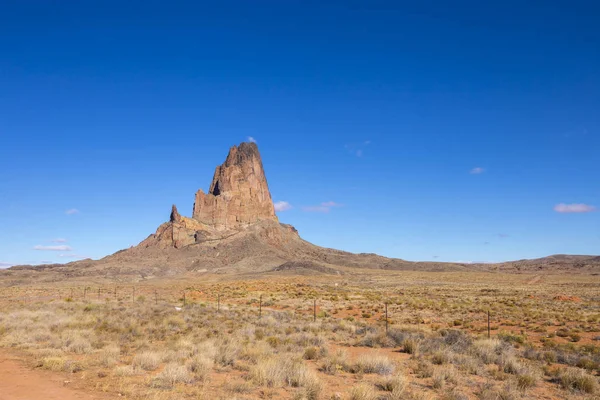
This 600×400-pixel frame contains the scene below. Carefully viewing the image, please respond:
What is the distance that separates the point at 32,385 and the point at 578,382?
14.4 m

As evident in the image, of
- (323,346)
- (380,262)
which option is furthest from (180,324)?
(380,262)

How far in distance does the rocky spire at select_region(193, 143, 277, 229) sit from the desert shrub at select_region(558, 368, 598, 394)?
161923 mm

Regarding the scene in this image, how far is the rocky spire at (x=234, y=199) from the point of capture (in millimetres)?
172375

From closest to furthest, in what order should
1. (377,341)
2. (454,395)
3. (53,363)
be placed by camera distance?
(454,395) → (53,363) → (377,341)

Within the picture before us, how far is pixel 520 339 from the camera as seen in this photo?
18703mm

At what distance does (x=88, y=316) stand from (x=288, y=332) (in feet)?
38.8

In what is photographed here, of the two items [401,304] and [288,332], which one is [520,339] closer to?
[288,332]

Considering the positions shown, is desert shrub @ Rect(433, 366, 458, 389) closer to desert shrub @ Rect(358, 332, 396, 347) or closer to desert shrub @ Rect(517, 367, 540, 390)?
desert shrub @ Rect(517, 367, 540, 390)

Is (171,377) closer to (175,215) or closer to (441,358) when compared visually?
(441,358)

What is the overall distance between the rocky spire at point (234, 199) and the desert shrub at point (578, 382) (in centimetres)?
16192

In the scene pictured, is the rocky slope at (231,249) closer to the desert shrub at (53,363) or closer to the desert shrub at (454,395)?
the desert shrub at (53,363)

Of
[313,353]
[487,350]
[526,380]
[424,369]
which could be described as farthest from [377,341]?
[526,380]

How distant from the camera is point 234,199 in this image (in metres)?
179

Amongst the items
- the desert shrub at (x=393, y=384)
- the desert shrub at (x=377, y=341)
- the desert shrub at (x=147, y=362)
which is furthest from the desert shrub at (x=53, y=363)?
the desert shrub at (x=377, y=341)
